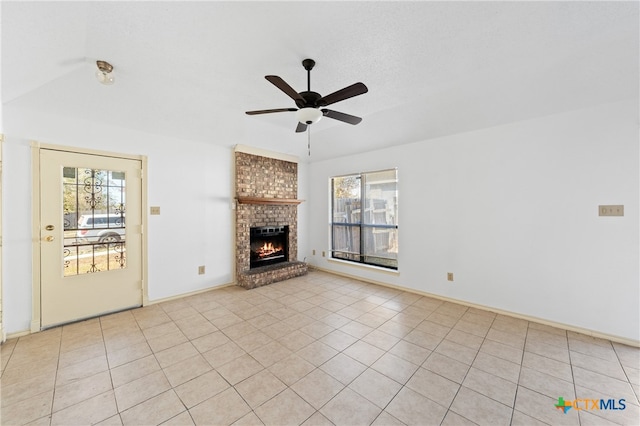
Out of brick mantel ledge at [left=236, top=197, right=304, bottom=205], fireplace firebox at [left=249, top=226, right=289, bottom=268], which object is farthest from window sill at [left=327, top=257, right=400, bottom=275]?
brick mantel ledge at [left=236, top=197, right=304, bottom=205]

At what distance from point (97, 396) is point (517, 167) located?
4.96 m

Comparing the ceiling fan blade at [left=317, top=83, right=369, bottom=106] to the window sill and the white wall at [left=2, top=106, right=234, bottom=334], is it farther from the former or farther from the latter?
the window sill

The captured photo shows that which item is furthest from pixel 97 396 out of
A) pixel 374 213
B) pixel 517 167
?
pixel 517 167

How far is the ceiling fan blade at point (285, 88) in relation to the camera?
1993 mm

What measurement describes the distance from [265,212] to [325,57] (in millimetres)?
3372

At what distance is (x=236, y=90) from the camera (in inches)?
120

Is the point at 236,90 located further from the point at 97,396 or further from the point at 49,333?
the point at 49,333

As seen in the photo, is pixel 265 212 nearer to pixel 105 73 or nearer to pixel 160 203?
pixel 160 203

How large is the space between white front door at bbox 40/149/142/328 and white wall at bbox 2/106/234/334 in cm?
15

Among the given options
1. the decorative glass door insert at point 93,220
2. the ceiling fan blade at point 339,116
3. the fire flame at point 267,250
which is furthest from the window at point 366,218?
the decorative glass door insert at point 93,220

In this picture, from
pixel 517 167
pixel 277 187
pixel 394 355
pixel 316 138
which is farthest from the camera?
pixel 277 187

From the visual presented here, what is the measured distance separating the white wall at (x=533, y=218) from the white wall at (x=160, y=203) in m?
3.31

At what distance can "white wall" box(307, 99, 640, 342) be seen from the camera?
8.82 feet

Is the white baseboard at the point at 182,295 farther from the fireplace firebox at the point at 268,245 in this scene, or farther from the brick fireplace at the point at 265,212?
the fireplace firebox at the point at 268,245
